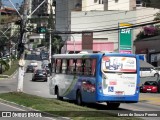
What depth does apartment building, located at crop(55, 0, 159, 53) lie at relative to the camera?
9362 cm

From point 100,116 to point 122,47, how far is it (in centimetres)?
4562

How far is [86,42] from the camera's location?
3536 inches

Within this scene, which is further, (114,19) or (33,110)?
(114,19)

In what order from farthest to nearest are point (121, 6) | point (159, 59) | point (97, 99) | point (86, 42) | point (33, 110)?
point (121, 6) → point (86, 42) → point (159, 59) → point (97, 99) → point (33, 110)

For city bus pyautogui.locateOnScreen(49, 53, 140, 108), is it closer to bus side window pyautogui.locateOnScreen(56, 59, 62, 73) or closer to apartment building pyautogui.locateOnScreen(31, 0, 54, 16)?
bus side window pyautogui.locateOnScreen(56, 59, 62, 73)

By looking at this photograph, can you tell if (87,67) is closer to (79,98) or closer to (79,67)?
(79,67)

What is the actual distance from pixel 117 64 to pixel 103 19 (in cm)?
7291

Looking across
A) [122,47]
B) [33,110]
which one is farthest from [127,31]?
[33,110]

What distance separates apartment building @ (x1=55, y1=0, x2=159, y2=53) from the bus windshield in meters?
65.4

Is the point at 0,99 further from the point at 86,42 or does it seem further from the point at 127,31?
the point at 86,42

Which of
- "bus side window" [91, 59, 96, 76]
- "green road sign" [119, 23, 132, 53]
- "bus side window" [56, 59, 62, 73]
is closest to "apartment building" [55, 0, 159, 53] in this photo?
"green road sign" [119, 23, 132, 53]

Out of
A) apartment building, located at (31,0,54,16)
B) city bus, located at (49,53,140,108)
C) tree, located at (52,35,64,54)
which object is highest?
apartment building, located at (31,0,54,16)

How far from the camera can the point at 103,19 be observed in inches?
3794

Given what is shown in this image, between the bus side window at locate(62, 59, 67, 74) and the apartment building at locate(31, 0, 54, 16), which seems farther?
the apartment building at locate(31, 0, 54, 16)
